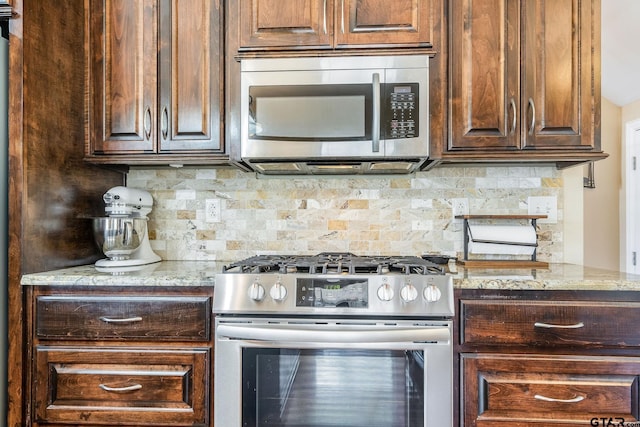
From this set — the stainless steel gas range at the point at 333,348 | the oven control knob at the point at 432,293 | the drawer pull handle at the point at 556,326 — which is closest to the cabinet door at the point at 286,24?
the stainless steel gas range at the point at 333,348

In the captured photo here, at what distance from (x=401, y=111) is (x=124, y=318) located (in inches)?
53.3

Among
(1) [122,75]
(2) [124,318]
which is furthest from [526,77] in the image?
(2) [124,318]

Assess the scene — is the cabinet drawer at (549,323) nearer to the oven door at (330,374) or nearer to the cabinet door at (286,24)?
the oven door at (330,374)

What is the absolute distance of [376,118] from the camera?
153 centimetres

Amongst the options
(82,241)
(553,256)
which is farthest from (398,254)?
(82,241)

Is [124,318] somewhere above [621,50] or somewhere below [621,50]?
below

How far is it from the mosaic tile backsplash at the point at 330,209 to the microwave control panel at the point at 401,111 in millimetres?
437

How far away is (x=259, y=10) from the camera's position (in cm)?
159

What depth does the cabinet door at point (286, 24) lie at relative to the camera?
1579 mm

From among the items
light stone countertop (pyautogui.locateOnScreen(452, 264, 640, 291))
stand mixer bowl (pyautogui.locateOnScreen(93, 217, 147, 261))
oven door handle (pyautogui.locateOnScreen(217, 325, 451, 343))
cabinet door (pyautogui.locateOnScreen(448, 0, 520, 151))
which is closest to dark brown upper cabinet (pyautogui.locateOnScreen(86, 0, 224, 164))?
stand mixer bowl (pyautogui.locateOnScreen(93, 217, 147, 261))

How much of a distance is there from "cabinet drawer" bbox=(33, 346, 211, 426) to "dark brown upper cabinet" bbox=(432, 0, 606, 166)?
4.37ft

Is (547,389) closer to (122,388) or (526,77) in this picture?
(526,77)

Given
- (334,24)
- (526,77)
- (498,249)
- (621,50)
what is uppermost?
(621,50)

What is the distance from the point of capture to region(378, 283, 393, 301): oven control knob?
125 centimetres
